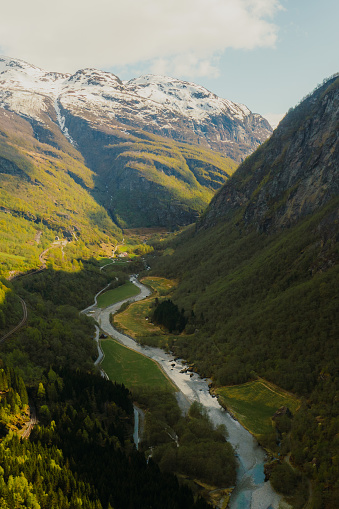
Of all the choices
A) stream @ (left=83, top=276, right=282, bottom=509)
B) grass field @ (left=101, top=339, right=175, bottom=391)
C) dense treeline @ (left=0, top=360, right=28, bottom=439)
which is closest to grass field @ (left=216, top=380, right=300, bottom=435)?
stream @ (left=83, top=276, right=282, bottom=509)

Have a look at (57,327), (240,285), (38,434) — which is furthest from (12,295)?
(240,285)

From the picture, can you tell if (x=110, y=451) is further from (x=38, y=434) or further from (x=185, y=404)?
(x=185, y=404)

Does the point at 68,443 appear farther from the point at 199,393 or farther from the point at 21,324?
the point at 21,324

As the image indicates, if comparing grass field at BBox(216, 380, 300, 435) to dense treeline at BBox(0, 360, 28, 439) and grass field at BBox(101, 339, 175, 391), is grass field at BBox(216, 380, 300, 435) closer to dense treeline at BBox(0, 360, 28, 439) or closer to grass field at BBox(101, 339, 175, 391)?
grass field at BBox(101, 339, 175, 391)

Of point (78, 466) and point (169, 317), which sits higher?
point (169, 317)

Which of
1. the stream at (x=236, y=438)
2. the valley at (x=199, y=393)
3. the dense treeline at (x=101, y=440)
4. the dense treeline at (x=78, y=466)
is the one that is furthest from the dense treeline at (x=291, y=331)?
the dense treeline at (x=78, y=466)

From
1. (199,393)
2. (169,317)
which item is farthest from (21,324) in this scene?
(169,317)

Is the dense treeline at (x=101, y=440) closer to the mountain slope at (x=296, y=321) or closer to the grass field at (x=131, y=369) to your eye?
the grass field at (x=131, y=369)
